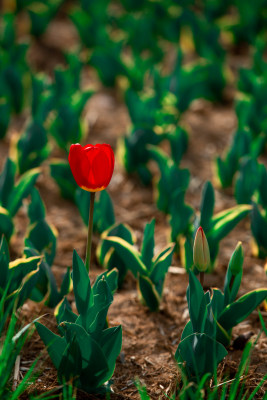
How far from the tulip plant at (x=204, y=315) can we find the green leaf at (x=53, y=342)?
34 cm

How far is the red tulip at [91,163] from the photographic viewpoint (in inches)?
64.6

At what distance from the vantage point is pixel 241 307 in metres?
1.82

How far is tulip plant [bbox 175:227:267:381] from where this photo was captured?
169cm

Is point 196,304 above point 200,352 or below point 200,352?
above

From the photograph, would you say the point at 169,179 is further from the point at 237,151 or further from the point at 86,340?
the point at 86,340

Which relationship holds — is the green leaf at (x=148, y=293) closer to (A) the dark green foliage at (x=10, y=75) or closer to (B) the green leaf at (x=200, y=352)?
(B) the green leaf at (x=200, y=352)

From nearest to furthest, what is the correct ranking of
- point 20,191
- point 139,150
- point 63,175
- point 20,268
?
1. point 20,268
2. point 20,191
3. point 63,175
4. point 139,150

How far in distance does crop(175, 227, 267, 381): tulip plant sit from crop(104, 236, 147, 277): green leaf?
0.33 metres

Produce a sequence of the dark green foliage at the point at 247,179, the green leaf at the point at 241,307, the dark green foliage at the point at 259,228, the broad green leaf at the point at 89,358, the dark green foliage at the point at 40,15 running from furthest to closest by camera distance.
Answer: the dark green foliage at the point at 40,15, the dark green foliage at the point at 247,179, the dark green foliage at the point at 259,228, the green leaf at the point at 241,307, the broad green leaf at the point at 89,358

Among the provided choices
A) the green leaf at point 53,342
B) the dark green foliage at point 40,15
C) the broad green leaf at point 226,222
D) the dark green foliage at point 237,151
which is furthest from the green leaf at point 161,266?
the dark green foliage at point 40,15

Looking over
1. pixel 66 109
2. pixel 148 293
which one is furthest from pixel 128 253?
pixel 66 109

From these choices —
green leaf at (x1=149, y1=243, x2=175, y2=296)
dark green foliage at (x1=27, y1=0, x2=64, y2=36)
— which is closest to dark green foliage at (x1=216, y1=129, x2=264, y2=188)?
green leaf at (x1=149, y1=243, x2=175, y2=296)

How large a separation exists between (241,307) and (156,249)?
810 mm

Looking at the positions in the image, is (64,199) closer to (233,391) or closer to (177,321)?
(177,321)
